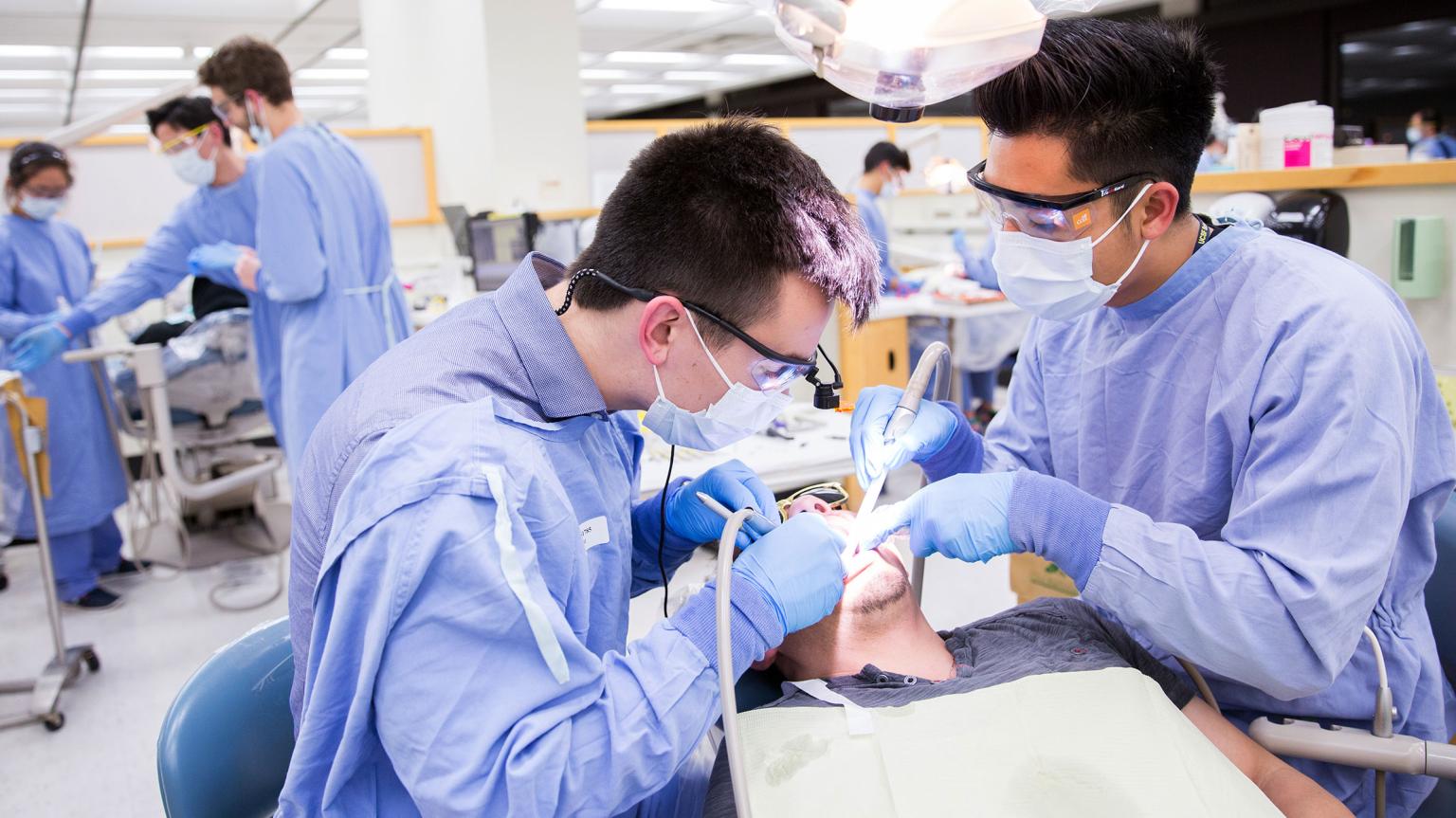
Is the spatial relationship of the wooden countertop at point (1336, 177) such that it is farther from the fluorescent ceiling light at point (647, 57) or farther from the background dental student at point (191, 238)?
the fluorescent ceiling light at point (647, 57)

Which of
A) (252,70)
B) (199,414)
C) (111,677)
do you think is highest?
(252,70)

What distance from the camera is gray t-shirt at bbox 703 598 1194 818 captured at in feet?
4.46

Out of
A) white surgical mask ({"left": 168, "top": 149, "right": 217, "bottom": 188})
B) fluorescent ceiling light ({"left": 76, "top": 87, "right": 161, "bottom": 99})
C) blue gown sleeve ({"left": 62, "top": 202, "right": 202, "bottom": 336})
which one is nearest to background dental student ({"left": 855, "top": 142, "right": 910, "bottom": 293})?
white surgical mask ({"left": 168, "top": 149, "right": 217, "bottom": 188})

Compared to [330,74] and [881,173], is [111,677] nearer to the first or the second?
[881,173]

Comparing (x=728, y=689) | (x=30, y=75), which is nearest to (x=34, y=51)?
(x=30, y=75)

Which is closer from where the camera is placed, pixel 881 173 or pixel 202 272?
pixel 202 272

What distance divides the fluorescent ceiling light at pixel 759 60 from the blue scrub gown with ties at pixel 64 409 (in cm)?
802

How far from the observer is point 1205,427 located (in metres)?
1.32

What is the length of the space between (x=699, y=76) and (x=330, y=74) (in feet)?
14.2

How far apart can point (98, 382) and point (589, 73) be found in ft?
28.0

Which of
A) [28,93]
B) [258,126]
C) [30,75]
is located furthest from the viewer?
[28,93]

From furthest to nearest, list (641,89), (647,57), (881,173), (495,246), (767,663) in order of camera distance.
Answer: (641,89), (647,57), (881,173), (495,246), (767,663)

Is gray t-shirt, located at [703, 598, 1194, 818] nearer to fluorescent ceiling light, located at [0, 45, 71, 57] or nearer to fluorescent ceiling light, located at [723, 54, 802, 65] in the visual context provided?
fluorescent ceiling light, located at [0, 45, 71, 57]

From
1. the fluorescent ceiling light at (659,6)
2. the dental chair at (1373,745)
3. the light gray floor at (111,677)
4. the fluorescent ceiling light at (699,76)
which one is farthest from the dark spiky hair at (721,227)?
the fluorescent ceiling light at (699,76)
